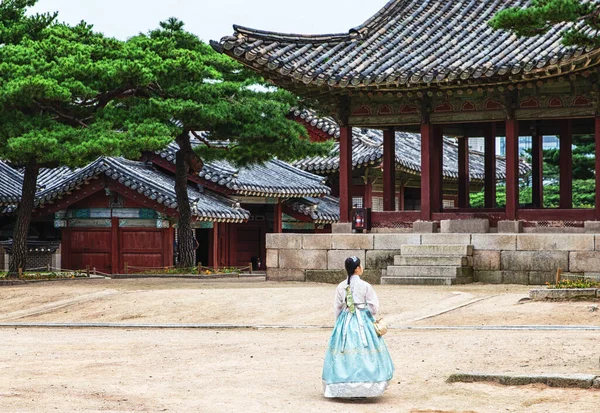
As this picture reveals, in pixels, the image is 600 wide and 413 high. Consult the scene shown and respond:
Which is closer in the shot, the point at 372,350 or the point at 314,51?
the point at 372,350

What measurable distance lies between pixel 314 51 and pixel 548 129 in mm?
7719

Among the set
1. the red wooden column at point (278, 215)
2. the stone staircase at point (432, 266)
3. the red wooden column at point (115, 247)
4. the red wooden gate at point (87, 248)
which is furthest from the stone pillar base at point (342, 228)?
→ the red wooden column at point (278, 215)

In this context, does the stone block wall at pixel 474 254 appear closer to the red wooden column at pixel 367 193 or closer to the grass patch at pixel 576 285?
the grass patch at pixel 576 285

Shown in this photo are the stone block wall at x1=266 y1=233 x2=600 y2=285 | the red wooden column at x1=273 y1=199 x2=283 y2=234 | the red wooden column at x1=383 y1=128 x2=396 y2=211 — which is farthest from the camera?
the red wooden column at x1=273 y1=199 x2=283 y2=234

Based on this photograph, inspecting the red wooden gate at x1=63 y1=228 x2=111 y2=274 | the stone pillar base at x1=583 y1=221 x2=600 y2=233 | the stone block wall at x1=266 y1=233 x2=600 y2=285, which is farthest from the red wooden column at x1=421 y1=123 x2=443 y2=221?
the red wooden gate at x1=63 y1=228 x2=111 y2=274

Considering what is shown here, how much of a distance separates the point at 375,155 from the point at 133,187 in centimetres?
968

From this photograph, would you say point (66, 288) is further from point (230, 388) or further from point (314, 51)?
point (230, 388)

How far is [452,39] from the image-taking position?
2928 cm

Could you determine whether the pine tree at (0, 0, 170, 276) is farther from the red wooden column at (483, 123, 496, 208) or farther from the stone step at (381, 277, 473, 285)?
the red wooden column at (483, 123, 496, 208)

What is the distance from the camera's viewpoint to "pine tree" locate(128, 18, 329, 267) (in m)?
30.3

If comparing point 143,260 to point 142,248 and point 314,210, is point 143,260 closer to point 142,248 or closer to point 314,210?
point 142,248

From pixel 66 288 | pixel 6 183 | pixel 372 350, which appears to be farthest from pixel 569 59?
pixel 6 183

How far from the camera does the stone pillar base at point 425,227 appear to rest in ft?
92.4

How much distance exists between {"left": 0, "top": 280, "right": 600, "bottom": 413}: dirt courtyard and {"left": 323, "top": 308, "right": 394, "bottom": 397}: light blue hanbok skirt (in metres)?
0.16
